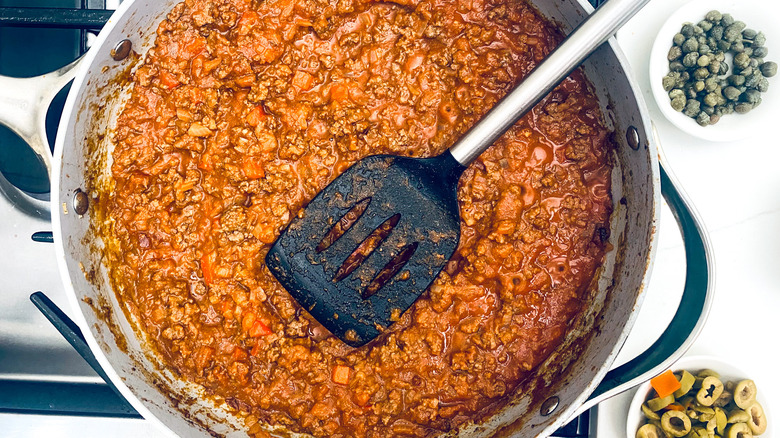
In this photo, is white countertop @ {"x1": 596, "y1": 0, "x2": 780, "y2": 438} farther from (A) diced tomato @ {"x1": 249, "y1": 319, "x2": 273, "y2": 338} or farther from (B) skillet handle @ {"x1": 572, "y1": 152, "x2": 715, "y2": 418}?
(A) diced tomato @ {"x1": 249, "y1": 319, "x2": 273, "y2": 338}

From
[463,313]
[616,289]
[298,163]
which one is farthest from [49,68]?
[616,289]

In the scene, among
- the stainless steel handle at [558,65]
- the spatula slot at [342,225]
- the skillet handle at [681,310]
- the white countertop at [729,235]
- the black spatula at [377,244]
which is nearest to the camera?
the stainless steel handle at [558,65]

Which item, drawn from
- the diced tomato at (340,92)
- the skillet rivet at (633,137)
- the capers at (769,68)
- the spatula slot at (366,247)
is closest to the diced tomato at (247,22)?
the diced tomato at (340,92)

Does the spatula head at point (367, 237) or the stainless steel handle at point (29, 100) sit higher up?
the stainless steel handle at point (29, 100)

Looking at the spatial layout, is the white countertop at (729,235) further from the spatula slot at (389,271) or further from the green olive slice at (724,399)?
the spatula slot at (389,271)

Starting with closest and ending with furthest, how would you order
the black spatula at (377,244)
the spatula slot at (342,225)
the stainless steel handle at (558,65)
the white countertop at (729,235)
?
the stainless steel handle at (558,65) < the black spatula at (377,244) < the spatula slot at (342,225) < the white countertop at (729,235)

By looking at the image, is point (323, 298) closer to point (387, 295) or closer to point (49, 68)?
point (387, 295)

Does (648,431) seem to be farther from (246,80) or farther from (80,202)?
(80,202)

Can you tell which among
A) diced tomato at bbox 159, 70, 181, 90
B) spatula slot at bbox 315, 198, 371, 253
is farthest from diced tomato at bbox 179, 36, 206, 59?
spatula slot at bbox 315, 198, 371, 253
